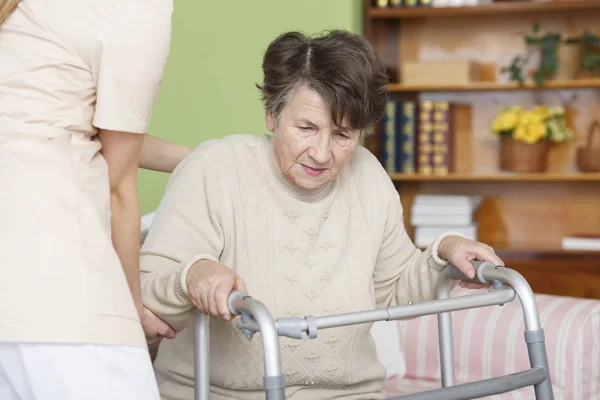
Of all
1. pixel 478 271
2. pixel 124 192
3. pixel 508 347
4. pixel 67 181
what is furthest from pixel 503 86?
pixel 67 181

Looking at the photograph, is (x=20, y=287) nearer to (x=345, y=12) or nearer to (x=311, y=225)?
(x=311, y=225)

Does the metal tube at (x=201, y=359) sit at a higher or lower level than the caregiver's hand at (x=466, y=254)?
lower

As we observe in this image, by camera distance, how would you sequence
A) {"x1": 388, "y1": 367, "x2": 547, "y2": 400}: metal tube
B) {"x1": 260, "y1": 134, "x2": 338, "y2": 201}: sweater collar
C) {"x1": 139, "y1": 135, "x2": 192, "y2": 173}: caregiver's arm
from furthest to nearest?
1. {"x1": 139, "y1": 135, "x2": 192, "y2": 173}: caregiver's arm
2. {"x1": 260, "y1": 134, "x2": 338, "y2": 201}: sweater collar
3. {"x1": 388, "y1": 367, "x2": 547, "y2": 400}: metal tube

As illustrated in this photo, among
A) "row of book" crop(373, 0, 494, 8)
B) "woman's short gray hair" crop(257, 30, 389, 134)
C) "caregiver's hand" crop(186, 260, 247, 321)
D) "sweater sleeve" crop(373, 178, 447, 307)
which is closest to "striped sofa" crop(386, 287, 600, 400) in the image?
"sweater sleeve" crop(373, 178, 447, 307)

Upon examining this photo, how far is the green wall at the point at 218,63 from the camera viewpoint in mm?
3150

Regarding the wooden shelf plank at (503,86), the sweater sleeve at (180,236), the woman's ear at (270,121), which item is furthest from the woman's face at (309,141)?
the wooden shelf plank at (503,86)

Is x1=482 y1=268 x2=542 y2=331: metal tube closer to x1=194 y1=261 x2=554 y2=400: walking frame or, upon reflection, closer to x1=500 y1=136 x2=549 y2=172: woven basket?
x1=194 y1=261 x2=554 y2=400: walking frame

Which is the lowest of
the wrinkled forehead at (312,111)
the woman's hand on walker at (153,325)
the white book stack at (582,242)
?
the white book stack at (582,242)

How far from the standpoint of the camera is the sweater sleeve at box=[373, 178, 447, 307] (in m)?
1.77

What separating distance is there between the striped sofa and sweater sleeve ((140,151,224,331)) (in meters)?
0.82

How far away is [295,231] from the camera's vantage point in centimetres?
169

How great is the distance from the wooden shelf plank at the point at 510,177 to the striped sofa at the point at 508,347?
4.50 feet

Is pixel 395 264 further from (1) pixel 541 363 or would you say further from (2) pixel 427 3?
(2) pixel 427 3

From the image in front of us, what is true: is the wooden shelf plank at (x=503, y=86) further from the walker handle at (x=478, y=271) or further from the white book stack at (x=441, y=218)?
the walker handle at (x=478, y=271)
